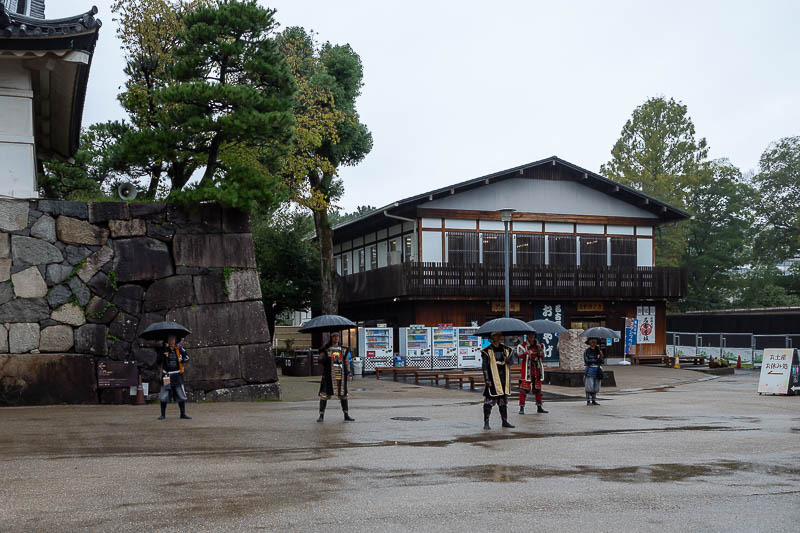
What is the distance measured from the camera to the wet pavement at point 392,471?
24.4 feet

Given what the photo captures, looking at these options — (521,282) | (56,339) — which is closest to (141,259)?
(56,339)

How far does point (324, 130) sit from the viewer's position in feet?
106

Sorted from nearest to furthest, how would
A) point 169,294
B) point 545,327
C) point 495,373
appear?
point 495,373 → point 169,294 → point 545,327

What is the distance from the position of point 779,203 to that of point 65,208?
52.3m

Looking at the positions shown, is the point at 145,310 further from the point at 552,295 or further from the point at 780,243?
the point at 780,243

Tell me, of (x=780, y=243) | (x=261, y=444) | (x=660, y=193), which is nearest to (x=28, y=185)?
(x=261, y=444)

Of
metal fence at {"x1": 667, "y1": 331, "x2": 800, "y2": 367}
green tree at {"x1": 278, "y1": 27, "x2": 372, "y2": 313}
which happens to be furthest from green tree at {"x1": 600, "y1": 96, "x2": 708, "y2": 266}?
green tree at {"x1": 278, "y1": 27, "x2": 372, "y2": 313}

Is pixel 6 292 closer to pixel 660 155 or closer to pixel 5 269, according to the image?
pixel 5 269

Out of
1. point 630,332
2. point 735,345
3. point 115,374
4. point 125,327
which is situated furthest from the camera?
point 630,332

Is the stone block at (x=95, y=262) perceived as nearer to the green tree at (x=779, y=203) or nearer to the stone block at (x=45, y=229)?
the stone block at (x=45, y=229)

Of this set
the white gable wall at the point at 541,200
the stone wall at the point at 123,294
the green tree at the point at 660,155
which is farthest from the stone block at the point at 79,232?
the green tree at the point at 660,155

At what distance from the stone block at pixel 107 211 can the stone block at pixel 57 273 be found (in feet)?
4.31

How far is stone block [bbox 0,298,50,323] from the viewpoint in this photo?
18562mm

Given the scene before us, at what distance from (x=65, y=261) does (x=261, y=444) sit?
9.43 m
